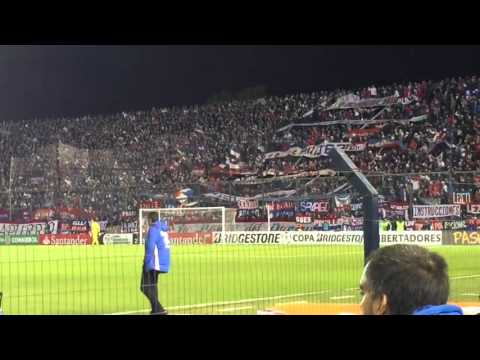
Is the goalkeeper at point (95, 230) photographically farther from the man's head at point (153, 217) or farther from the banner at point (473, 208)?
the man's head at point (153, 217)

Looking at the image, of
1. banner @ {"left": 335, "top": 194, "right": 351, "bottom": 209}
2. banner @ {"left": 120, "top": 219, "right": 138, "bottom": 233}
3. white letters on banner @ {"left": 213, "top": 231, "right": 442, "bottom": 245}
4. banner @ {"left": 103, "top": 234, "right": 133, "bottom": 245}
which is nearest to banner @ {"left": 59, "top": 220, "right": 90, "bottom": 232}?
banner @ {"left": 103, "top": 234, "right": 133, "bottom": 245}

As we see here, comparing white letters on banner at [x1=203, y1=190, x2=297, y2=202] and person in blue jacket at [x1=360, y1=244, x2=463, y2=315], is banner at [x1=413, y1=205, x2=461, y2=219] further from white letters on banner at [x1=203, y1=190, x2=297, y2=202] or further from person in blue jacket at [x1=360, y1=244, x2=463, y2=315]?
person in blue jacket at [x1=360, y1=244, x2=463, y2=315]

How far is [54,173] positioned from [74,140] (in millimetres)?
2479

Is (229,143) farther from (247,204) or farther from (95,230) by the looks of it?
(95,230)

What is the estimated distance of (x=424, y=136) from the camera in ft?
129

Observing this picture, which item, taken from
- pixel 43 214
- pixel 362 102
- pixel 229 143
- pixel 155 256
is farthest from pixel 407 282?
pixel 229 143

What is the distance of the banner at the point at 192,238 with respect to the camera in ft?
98.8

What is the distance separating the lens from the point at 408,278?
7.98 feet

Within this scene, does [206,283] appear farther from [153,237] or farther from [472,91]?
[472,91]

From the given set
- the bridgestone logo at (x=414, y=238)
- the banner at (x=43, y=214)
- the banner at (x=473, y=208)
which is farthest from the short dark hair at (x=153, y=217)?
the banner at (x=43, y=214)

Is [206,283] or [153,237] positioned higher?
[153,237]

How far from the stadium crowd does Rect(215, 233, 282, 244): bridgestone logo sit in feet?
12.7

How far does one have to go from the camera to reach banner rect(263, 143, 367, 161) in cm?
4141
